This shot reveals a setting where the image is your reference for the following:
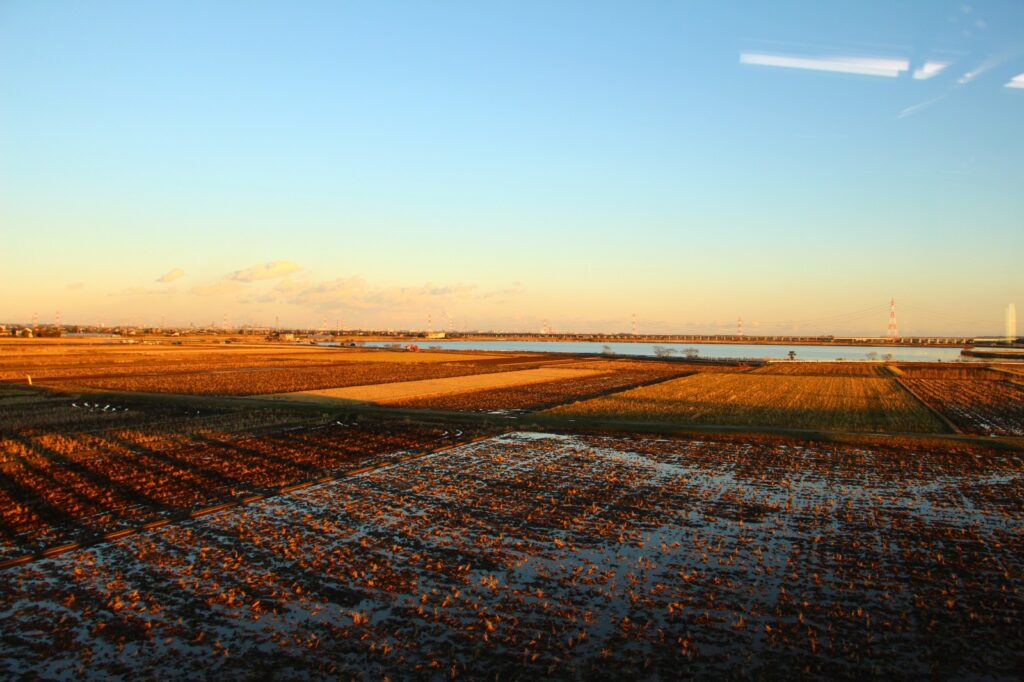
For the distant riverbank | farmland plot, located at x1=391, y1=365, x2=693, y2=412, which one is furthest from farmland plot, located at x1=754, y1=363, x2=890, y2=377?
the distant riverbank

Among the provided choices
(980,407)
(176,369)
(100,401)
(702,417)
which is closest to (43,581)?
(702,417)

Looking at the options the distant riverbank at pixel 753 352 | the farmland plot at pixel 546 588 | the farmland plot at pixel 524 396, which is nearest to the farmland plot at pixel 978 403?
the farmland plot at pixel 546 588

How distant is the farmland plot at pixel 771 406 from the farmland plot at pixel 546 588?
11267mm

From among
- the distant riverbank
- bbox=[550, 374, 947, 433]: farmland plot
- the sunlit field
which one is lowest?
the distant riverbank

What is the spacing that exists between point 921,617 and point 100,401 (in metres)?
31.6

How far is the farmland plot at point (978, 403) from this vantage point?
79.3 feet

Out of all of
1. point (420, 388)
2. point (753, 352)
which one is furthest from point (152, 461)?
point (753, 352)

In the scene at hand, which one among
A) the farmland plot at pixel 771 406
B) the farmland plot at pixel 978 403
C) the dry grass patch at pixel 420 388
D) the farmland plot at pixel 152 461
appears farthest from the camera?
the dry grass patch at pixel 420 388

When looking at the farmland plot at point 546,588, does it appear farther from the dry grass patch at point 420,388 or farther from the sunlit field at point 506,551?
the dry grass patch at point 420,388

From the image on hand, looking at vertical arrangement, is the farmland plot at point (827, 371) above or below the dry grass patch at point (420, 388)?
below

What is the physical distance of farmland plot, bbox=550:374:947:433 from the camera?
24.8 meters

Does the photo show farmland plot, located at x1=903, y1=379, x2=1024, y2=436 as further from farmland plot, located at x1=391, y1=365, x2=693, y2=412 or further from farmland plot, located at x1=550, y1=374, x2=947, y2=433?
farmland plot, located at x1=391, y1=365, x2=693, y2=412

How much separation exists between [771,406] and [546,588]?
81.6 feet

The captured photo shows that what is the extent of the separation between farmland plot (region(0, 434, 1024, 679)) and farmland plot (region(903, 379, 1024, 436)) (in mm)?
12907
